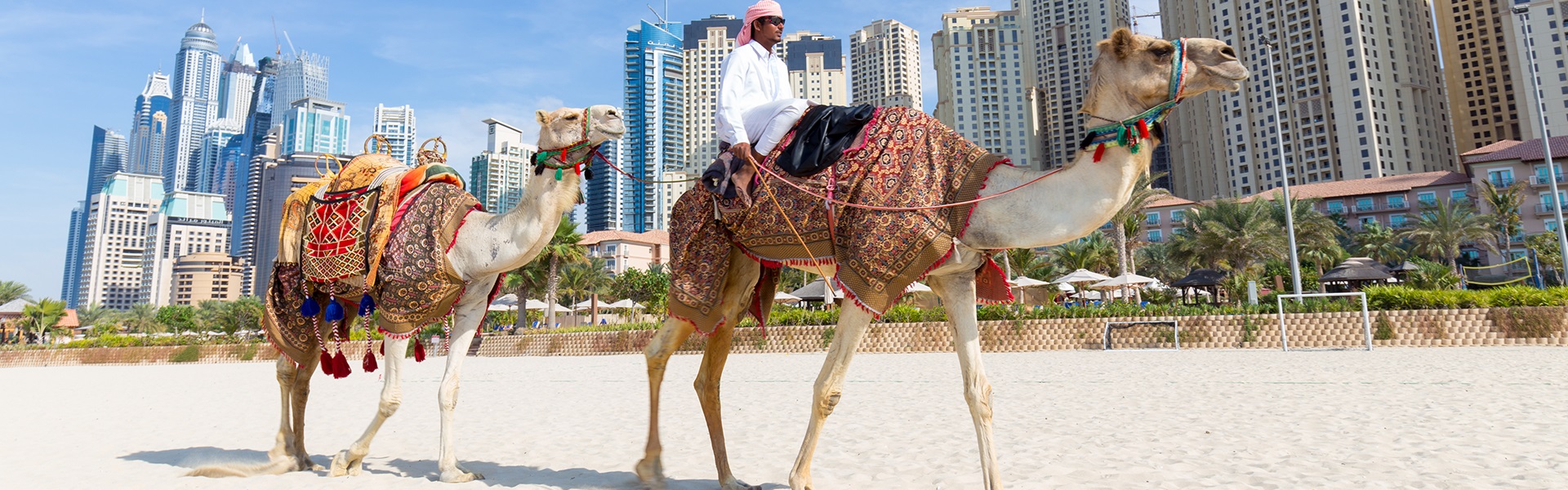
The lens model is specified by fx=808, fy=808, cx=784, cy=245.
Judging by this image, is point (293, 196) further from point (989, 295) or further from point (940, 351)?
point (940, 351)

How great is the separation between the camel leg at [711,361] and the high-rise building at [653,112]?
13879cm

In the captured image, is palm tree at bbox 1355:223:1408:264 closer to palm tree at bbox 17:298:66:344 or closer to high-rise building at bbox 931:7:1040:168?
high-rise building at bbox 931:7:1040:168

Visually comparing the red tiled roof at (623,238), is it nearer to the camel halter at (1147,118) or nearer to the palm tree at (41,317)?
the palm tree at (41,317)

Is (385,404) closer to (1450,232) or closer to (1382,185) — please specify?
(1450,232)

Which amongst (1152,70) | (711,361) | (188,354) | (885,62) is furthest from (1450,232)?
(885,62)

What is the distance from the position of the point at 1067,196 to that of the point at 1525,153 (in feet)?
279

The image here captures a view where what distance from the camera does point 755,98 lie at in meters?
4.11

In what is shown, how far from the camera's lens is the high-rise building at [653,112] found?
477 ft

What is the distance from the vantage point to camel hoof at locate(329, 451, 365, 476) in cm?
522

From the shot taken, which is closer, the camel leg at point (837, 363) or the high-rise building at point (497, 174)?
the camel leg at point (837, 363)

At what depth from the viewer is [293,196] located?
5.89m

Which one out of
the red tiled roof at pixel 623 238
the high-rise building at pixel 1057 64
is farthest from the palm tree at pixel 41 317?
the high-rise building at pixel 1057 64

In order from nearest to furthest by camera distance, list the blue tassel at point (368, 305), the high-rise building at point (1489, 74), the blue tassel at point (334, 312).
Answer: the blue tassel at point (368, 305), the blue tassel at point (334, 312), the high-rise building at point (1489, 74)

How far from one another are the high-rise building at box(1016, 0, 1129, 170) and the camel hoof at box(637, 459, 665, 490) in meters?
139
